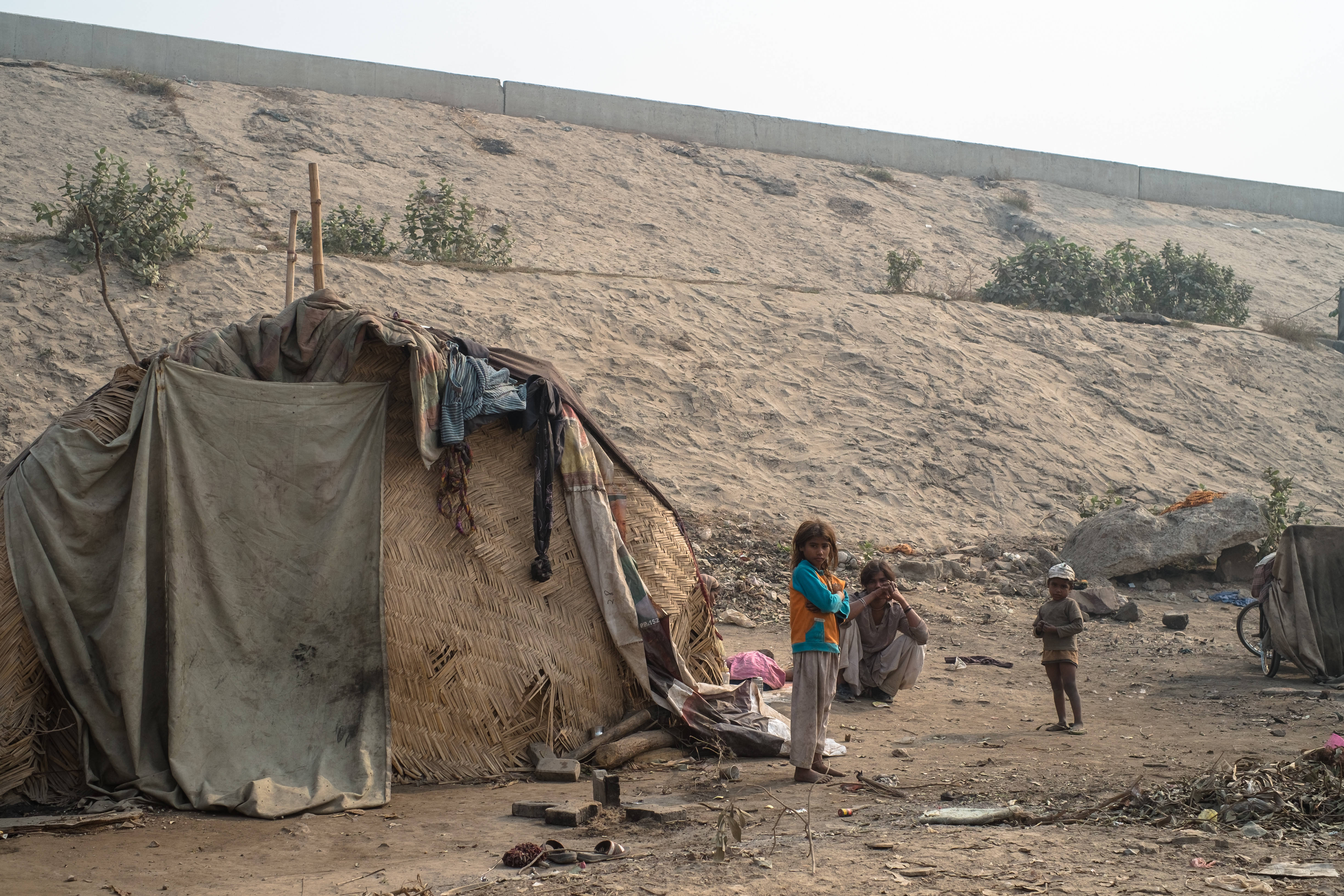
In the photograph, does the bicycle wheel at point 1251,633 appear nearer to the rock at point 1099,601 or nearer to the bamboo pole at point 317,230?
the rock at point 1099,601

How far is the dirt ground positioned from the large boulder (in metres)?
4.50

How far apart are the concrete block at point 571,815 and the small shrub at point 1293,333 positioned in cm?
1946

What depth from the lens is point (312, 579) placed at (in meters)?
4.81

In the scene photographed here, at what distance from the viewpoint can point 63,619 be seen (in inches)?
175

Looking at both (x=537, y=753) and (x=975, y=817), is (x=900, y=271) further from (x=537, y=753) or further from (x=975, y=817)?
(x=975, y=817)

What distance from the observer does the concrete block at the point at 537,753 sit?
16.4 ft

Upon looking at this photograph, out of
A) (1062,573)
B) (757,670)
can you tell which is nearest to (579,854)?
(757,670)

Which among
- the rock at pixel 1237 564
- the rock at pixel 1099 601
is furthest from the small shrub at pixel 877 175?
the rock at pixel 1099 601

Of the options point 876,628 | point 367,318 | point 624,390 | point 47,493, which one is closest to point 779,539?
point 624,390

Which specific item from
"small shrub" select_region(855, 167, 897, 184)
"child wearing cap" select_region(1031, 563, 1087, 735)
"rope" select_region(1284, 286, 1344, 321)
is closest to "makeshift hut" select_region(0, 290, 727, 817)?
"child wearing cap" select_region(1031, 563, 1087, 735)

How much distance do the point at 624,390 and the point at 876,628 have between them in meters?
7.49

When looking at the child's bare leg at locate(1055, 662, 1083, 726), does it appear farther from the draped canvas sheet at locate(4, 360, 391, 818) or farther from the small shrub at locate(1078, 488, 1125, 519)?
the small shrub at locate(1078, 488, 1125, 519)

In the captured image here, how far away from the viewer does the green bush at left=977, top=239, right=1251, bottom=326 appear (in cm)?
1953

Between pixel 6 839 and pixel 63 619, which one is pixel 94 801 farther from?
pixel 63 619
